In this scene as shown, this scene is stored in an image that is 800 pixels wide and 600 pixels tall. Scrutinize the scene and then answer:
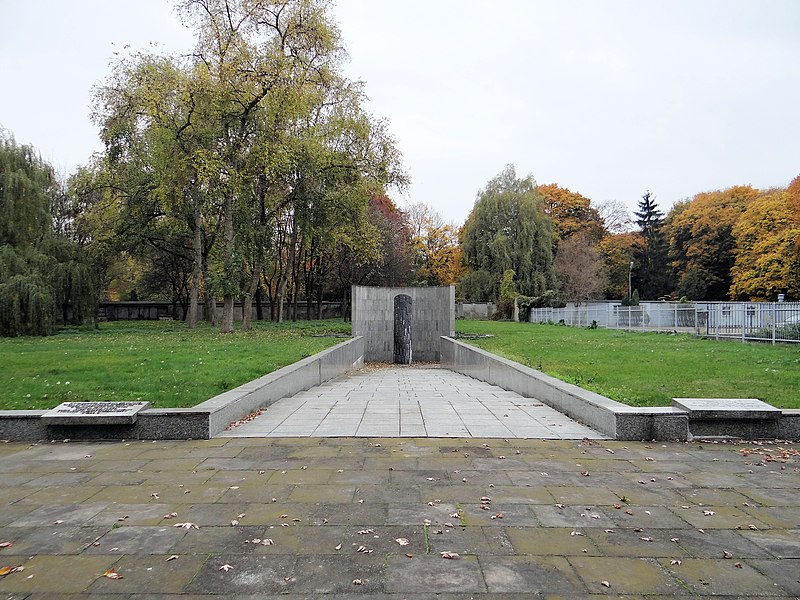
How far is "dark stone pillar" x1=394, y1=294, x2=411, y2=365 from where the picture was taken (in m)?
25.7

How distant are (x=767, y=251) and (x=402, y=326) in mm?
29874

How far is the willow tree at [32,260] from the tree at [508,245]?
1101 inches

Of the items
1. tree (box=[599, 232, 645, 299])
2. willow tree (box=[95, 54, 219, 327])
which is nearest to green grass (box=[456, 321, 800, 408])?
willow tree (box=[95, 54, 219, 327])

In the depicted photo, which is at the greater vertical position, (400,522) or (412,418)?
(400,522)

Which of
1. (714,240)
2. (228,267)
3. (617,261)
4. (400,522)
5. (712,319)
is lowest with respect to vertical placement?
(400,522)

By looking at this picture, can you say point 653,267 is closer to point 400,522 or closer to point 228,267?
point 228,267

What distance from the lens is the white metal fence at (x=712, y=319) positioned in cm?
1703

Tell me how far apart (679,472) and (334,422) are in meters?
3.69

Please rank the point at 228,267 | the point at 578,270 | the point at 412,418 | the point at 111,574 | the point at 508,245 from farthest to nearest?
the point at 578,270 → the point at 508,245 → the point at 228,267 → the point at 412,418 → the point at 111,574

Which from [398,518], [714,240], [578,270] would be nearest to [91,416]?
[398,518]

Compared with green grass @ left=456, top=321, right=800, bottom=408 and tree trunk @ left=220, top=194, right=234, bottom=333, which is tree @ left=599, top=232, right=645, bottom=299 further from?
green grass @ left=456, top=321, right=800, bottom=408

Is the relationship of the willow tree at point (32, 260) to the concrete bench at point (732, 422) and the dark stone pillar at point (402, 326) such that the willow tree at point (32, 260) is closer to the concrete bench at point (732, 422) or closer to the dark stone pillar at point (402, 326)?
the dark stone pillar at point (402, 326)

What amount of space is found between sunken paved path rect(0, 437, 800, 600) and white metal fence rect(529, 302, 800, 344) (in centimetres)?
1397

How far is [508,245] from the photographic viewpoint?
43.7 meters
